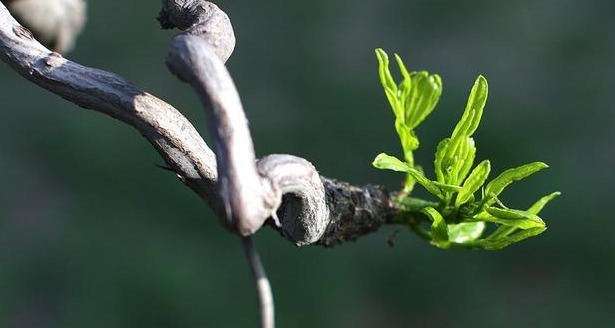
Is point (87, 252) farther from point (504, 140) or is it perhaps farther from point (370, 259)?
point (504, 140)

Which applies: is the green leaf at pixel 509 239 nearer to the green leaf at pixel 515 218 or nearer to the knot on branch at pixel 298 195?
the green leaf at pixel 515 218

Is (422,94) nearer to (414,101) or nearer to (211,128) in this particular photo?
(414,101)

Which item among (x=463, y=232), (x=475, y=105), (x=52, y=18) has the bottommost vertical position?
(x=463, y=232)

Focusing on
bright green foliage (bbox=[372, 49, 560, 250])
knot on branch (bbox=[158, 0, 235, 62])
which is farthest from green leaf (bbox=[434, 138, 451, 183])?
knot on branch (bbox=[158, 0, 235, 62])

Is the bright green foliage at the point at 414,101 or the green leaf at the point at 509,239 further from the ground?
the bright green foliage at the point at 414,101

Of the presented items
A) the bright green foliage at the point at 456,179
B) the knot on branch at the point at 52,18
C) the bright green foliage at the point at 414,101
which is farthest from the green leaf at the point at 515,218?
the knot on branch at the point at 52,18

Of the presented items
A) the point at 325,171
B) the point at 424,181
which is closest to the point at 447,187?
the point at 424,181
